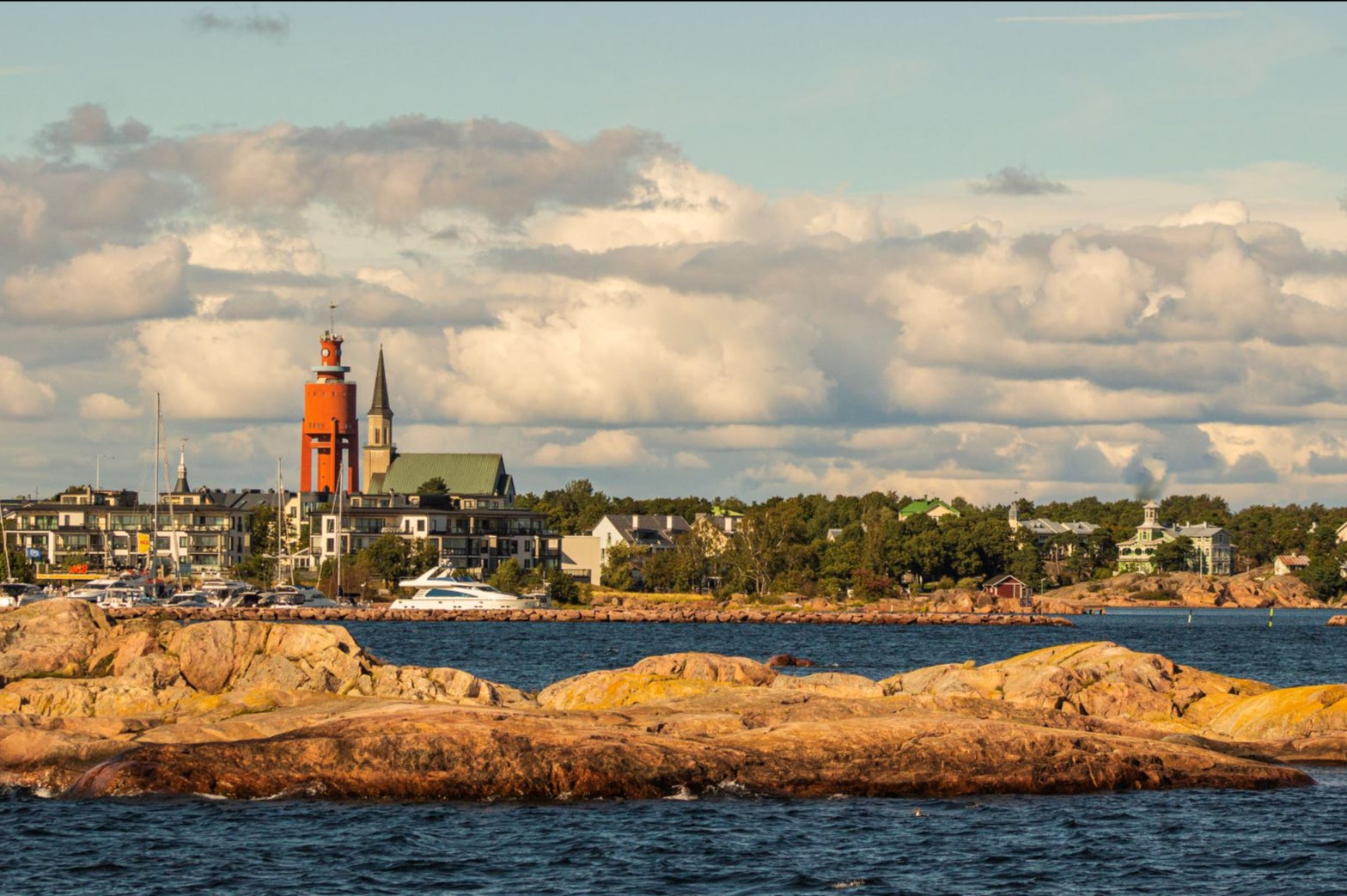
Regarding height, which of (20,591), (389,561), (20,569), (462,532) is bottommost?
(20,591)

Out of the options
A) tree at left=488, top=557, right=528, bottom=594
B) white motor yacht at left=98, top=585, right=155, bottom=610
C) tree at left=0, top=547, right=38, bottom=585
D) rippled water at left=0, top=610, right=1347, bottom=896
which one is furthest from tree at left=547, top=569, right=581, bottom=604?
rippled water at left=0, top=610, right=1347, bottom=896

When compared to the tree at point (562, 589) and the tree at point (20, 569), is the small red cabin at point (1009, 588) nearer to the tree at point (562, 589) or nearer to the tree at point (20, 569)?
the tree at point (562, 589)

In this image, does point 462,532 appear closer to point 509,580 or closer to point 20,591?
point 509,580

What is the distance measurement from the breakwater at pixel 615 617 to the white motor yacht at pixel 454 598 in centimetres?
154

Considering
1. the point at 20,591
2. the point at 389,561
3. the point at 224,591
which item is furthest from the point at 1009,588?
the point at 20,591

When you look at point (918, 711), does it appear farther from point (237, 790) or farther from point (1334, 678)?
point (1334, 678)

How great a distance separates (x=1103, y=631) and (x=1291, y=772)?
3825 inches

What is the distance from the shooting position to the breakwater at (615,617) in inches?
5482

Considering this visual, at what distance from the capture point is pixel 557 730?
3538 centimetres

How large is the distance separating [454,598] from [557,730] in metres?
116

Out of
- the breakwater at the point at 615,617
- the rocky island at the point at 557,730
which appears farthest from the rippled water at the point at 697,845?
the breakwater at the point at 615,617

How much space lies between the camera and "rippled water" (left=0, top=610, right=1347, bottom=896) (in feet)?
90.4

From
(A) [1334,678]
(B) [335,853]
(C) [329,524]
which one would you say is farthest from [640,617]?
(B) [335,853]

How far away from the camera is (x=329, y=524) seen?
197m
